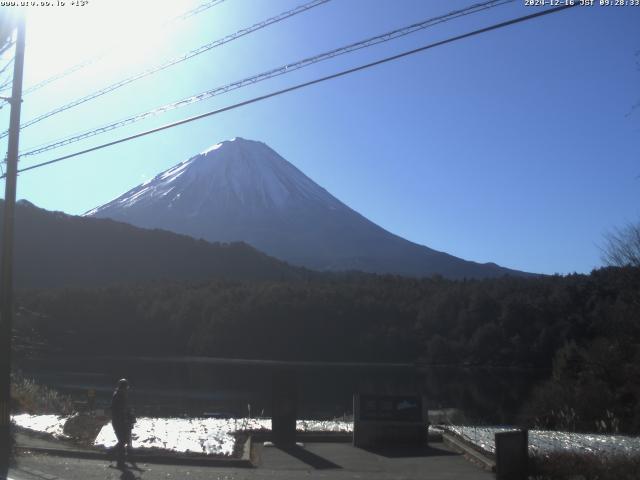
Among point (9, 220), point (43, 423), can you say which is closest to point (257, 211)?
point (43, 423)

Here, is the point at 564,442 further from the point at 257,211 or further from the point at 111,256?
the point at 257,211

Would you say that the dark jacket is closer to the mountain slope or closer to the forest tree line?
the forest tree line

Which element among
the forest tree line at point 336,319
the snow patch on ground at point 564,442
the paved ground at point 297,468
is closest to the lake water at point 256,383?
the forest tree line at point 336,319

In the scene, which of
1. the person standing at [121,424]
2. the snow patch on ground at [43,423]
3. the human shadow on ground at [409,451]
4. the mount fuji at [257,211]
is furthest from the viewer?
the mount fuji at [257,211]

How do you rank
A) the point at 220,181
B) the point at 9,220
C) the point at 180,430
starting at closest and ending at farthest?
the point at 9,220 < the point at 180,430 < the point at 220,181

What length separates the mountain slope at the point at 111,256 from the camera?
105562 mm

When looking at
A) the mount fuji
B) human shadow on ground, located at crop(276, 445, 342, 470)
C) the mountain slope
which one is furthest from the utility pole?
the mount fuji

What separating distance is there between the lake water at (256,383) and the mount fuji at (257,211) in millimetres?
92580

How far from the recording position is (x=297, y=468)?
12.6 metres

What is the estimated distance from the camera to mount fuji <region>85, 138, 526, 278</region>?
548 ft

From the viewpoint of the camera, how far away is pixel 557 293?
2452 inches

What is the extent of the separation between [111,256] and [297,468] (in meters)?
106

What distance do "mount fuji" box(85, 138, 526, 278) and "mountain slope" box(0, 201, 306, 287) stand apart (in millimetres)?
38013

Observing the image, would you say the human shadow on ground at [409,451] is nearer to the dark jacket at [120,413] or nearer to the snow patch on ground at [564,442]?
the snow patch on ground at [564,442]
